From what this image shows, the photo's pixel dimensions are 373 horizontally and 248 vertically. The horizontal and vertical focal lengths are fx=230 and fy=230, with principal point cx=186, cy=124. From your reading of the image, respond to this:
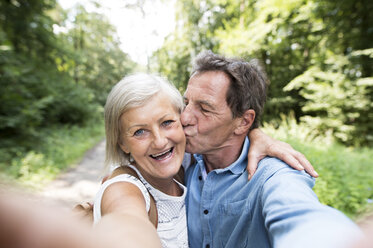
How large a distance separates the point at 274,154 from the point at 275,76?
12047 millimetres

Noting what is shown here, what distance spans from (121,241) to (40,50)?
440 inches

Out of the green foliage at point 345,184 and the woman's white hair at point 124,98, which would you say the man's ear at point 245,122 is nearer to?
the woman's white hair at point 124,98

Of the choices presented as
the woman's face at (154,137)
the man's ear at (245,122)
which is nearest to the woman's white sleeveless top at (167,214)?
the woman's face at (154,137)

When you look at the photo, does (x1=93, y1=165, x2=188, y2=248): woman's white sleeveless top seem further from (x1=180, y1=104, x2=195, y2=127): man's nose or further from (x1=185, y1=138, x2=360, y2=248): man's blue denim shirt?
(x1=180, y1=104, x2=195, y2=127): man's nose

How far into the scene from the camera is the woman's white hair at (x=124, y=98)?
A: 1471 millimetres

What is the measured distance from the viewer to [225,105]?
1885 mm

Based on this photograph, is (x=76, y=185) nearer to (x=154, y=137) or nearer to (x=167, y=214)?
(x=167, y=214)

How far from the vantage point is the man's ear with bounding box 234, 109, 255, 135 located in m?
1.97

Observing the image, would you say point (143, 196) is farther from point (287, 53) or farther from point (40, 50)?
point (287, 53)

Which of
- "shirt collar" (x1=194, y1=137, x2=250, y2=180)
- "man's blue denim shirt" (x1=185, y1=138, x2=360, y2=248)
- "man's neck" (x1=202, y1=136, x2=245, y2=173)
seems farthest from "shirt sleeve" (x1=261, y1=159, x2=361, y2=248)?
"man's neck" (x1=202, y1=136, x2=245, y2=173)

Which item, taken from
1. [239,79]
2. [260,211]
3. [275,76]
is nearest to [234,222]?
[260,211]

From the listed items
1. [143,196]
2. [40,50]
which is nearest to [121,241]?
[143,196]

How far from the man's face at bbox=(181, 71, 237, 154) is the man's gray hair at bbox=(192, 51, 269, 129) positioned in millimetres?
51

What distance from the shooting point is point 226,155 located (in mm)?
1979
